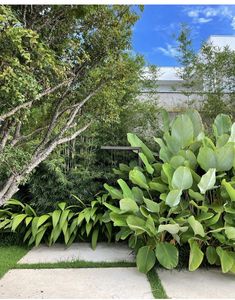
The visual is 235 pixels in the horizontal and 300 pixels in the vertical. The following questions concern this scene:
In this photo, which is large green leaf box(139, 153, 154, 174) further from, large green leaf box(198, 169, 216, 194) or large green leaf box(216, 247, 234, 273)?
large green leaf box(216, 247, 234, 273)

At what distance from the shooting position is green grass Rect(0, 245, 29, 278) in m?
3.07

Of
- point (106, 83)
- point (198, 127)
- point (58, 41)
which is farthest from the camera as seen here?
point (198, 127)

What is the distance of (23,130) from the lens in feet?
10.2

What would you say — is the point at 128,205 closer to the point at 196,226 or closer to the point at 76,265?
the point at 196,226

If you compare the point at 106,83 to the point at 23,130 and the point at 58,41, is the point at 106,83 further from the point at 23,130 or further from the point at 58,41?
the point at 23,130

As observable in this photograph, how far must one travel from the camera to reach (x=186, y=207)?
Answer: 122 inches

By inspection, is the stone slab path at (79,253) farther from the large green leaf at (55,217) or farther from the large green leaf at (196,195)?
the large green leaf at (196,195)

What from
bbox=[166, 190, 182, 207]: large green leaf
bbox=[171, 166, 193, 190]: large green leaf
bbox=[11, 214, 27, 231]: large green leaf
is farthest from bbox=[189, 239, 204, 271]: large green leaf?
bbox=[11, 214, 27, 231]: large green leaf

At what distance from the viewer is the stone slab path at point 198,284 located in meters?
2.46

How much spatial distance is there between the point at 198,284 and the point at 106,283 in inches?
32.4

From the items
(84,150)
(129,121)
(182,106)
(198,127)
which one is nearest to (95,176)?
(84,150)

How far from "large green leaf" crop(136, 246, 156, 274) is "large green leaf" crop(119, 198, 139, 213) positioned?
394mm

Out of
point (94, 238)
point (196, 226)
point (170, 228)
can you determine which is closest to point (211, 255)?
point (196, 226)
